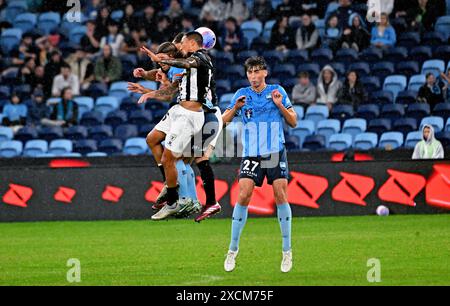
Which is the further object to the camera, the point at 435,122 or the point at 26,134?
the point at 26,134

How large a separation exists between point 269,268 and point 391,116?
1214 cm

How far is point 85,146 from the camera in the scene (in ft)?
84.5

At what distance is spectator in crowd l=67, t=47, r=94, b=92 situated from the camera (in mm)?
28047

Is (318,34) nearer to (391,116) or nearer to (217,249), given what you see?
(391,116)

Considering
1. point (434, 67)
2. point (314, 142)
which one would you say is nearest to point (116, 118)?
point (314, 142)

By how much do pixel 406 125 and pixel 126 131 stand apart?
689cm

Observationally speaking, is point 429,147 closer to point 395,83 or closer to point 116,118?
point 395,83

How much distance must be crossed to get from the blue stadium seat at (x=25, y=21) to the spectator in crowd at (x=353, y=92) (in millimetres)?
10023

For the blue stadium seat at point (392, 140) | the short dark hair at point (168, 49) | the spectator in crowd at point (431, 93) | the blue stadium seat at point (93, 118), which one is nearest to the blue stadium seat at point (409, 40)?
the spectator in crowd at point (431, 93)

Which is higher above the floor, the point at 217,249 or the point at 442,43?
the point at 442,43

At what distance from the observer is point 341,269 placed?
516 inches

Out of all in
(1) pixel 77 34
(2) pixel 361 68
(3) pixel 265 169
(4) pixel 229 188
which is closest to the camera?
(3) pixel 265 169
